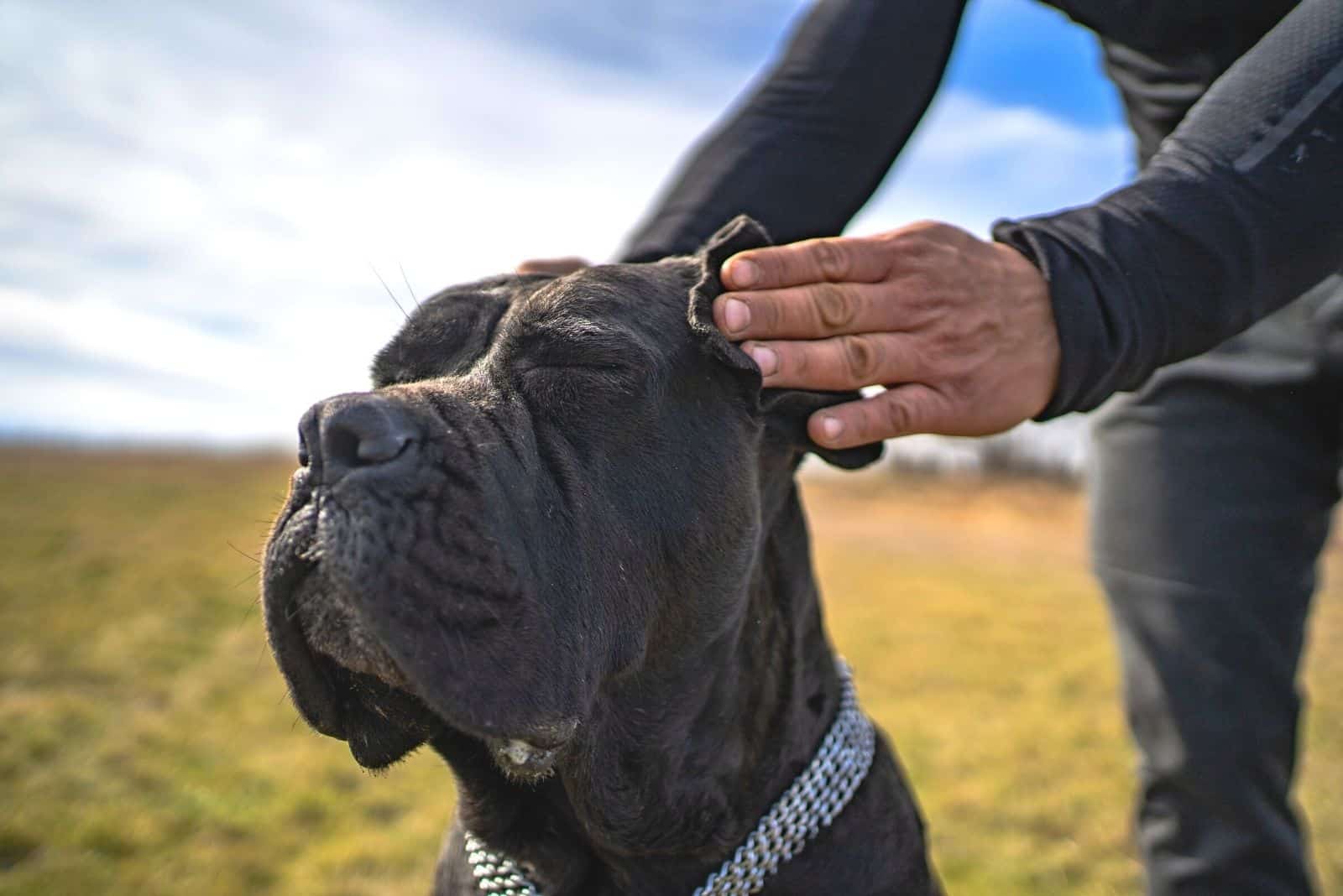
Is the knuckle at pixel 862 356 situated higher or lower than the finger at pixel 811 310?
lower

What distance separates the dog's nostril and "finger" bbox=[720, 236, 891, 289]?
0.79m

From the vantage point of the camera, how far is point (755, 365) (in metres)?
2.00

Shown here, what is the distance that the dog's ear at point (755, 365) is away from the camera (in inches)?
79.4

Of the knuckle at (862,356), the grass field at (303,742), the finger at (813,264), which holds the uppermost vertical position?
the finger at (813,264)

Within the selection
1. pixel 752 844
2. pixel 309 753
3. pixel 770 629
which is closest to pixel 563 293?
pixel 770 629

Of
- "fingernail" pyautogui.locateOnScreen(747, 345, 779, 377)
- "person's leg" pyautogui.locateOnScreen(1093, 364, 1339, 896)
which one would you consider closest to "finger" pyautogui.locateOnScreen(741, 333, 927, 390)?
"fingernail" pyautogui.locateOnScreen(747, 345, 779, 377)

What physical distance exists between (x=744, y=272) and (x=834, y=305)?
0.20 m

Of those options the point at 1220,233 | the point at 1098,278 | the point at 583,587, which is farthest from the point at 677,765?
the point at 1220,233

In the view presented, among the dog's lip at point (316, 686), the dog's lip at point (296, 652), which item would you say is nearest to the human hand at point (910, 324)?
the dog's lip at point (316, 686)

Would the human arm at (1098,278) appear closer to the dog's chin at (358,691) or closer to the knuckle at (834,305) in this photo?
the knuckle at (834,305)

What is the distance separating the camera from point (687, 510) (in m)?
1.98

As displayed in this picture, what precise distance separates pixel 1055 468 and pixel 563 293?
116 ft

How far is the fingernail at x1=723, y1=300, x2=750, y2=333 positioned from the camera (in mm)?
1989

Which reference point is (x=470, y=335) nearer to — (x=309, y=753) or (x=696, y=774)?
(x=696, y=774)
